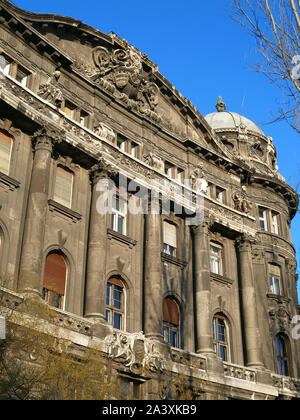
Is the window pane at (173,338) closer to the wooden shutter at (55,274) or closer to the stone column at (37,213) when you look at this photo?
the wooden shutter at (55,274)

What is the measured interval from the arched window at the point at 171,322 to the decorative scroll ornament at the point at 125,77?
1090 cm

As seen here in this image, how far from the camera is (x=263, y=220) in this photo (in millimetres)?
39094

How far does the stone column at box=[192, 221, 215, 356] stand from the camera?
29.9m

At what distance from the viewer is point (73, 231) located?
27.5 m

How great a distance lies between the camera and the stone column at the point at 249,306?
105 feet

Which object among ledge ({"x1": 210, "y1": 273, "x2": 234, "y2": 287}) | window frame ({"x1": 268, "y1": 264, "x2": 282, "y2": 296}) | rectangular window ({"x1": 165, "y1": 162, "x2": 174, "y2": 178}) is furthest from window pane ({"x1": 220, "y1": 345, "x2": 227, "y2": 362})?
rectangular window ({"x1": 165, "y1": 162, "x2": 174, "y2": 178})

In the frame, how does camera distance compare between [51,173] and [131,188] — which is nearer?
[51,173]

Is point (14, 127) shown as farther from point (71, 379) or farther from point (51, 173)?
point (71, 379)

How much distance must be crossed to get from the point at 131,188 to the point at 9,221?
803cm

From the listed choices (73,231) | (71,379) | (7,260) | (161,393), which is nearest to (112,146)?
(73,231)

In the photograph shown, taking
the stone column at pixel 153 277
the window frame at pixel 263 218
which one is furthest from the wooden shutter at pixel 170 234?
the window frame at pixel 263 218

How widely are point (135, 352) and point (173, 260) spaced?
6.92 meters

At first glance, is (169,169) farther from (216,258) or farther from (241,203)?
(216,258)

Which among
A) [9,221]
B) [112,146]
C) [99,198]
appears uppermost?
[112,146]
